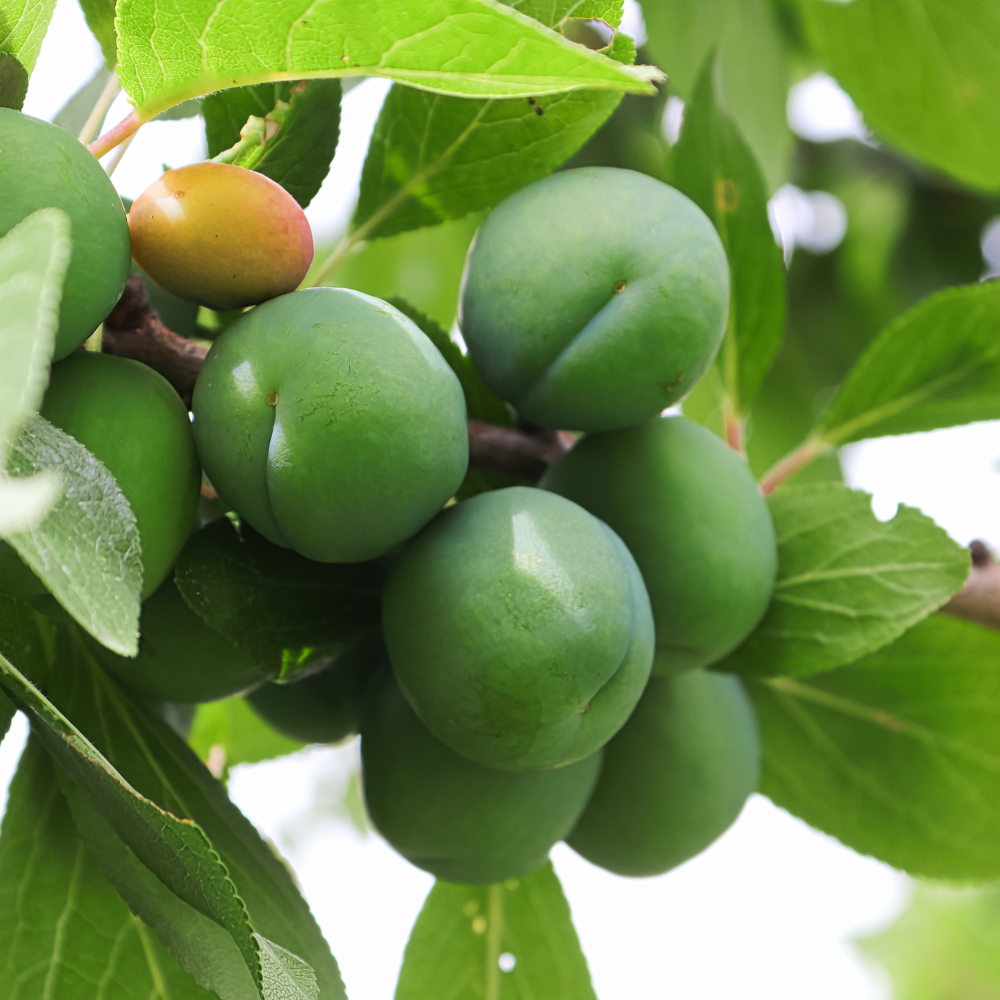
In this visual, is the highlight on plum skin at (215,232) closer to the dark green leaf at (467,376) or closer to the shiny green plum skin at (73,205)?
the shiny green plum skin at (73,205)

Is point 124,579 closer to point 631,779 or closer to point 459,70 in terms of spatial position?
point 459,70

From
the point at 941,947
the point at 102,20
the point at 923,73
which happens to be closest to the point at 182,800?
the point at 102,20

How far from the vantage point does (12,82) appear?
70 cm

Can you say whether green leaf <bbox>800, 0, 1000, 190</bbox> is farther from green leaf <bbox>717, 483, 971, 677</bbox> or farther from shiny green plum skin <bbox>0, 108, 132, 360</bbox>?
shiny green plum skin <bbox>0, 108, 132, 360</bbox>

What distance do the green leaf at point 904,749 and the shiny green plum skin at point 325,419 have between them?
2.18 feet

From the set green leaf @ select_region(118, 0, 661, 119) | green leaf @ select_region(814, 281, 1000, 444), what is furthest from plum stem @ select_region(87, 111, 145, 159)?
green leaf @ select_region(814, 281, 1000, 444)

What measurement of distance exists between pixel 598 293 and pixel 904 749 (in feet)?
2.30

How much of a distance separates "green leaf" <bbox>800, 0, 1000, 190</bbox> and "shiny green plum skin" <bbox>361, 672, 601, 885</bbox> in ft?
4.09

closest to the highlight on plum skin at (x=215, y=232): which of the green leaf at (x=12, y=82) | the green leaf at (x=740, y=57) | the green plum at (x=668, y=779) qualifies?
the green leaf at (x=12, y=82)

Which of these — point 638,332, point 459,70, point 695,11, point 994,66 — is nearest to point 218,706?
point 638,332

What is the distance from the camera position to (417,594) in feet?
2.51

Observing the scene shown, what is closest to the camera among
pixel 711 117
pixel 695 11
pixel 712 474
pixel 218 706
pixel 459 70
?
pixel 459 70

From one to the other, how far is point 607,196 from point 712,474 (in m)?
0.26

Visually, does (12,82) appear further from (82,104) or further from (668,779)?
(668,779)
